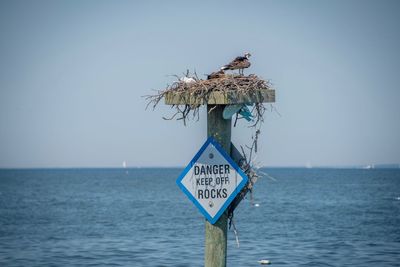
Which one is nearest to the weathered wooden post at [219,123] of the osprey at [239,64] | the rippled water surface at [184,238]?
the osprey at [239,64]

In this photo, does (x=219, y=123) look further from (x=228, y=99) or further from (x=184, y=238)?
(x=184, y=238)

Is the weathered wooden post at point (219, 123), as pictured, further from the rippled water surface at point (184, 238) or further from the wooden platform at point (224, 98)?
the rippled water surface at point (184, 238)

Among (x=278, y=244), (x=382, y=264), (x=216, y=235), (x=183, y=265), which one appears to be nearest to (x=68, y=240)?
(x=278, y=244)

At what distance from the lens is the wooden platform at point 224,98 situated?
18.4 feet

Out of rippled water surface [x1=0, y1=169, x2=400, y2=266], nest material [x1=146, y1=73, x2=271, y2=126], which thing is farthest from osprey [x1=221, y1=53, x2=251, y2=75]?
rippled water surface [x1=0, y1=169, x2=400, y2=266]

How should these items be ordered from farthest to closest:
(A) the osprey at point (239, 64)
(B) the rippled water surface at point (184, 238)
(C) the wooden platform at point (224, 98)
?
(B) the rippled water surface at point (184, 238), (A) the osprey at point (239, 64), (C) the wooden platform at point (224, 98)

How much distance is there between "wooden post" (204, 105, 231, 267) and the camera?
5.68 m

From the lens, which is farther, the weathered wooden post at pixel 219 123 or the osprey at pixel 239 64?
the osprey at pixel 239 64

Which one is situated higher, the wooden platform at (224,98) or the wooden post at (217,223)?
the wooden platform at (224,98)

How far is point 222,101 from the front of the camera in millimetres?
5598

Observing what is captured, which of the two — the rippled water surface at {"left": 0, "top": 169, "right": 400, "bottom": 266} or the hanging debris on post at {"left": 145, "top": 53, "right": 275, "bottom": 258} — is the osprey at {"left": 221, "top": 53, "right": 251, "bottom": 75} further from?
the rippled water surface at {"left": 0, "top": 169, "right": 400, "bottom": 266}

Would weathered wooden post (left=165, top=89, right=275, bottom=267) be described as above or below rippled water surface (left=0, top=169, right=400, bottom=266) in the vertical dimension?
above

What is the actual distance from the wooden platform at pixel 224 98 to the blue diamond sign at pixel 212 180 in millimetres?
318

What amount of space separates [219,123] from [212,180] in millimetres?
455
